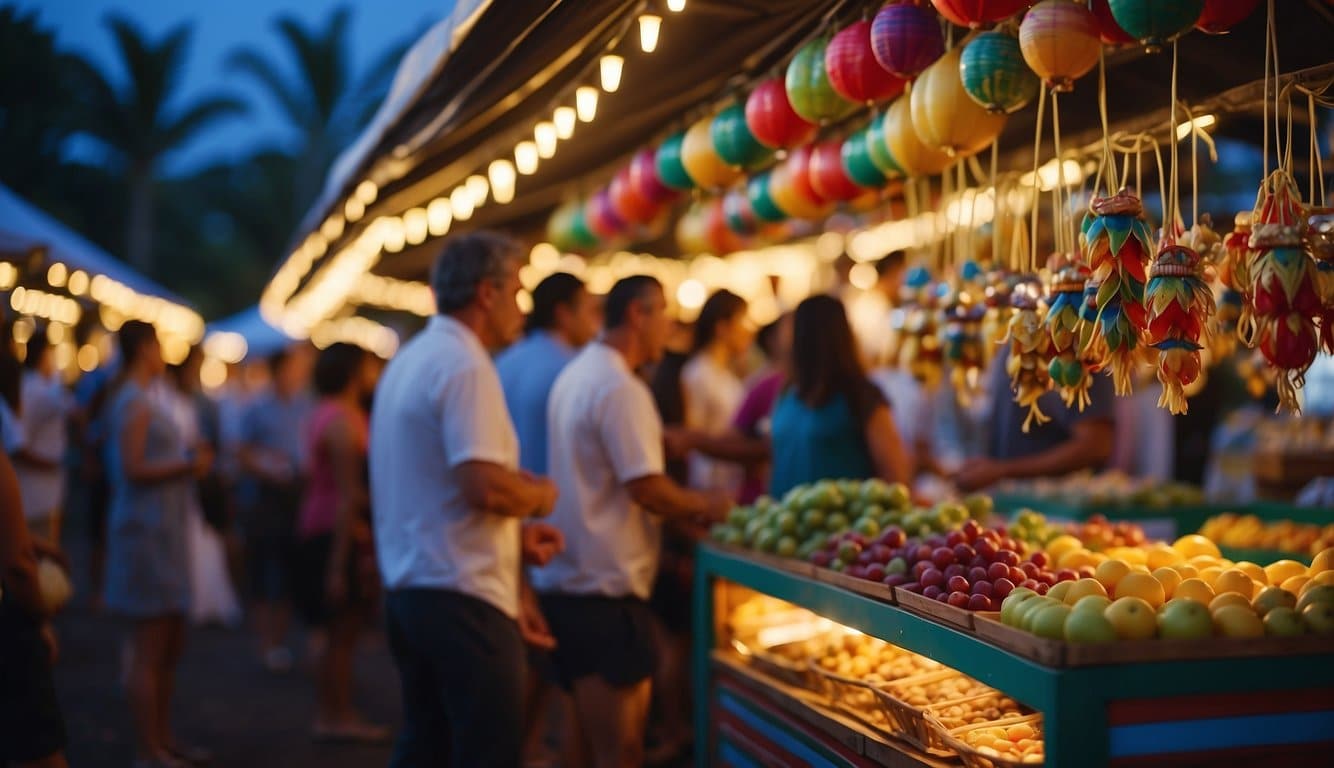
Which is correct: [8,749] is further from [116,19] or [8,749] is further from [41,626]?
[116,19]

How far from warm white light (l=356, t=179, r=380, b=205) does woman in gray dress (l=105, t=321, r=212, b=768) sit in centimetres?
197

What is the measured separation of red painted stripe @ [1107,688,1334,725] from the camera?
97.3 inches

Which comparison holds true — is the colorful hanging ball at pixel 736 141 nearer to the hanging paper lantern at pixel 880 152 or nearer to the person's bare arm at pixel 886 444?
the hanging paper lantern at pixel 880 152

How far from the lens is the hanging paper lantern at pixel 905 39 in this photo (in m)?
3.38

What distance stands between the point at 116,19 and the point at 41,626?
112ft

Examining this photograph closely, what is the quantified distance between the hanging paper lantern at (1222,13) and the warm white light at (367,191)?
526 cm

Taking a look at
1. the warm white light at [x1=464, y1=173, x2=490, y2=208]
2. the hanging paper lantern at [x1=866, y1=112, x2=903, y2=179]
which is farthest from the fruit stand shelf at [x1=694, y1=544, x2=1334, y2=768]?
the warm white light at [x1=464, y1=173, x2=490, y2=208]

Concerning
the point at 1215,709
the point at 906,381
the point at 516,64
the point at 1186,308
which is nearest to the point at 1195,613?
the point at 1215,709

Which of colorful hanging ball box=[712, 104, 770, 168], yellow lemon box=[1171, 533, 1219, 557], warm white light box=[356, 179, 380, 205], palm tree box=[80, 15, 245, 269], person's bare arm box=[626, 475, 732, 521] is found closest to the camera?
yellow lemon box=[1171, 533, 1219, 557]

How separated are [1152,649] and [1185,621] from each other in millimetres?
137

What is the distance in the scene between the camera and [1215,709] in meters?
2.52

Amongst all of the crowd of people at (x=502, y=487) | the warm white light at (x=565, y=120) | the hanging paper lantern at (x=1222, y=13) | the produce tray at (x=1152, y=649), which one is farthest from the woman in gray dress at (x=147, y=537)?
the hanging paper lantern at (x=1222, y=13)

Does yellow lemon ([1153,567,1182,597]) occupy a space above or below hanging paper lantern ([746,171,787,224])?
below

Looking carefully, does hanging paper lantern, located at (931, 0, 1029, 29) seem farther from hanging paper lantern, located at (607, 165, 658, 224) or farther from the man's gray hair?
hanging paper lantern, located at (607, 165, 658, 224)
